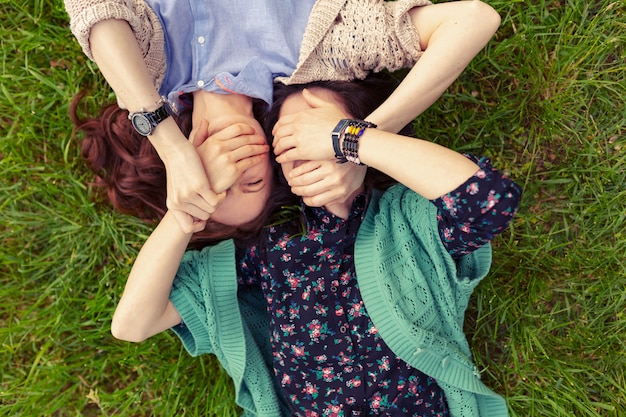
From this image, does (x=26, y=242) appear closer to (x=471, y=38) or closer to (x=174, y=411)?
(x=174, y=411)

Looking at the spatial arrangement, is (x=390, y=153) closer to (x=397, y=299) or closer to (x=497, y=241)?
(x=397, y=299)

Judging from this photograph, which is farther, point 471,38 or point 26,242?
point 26,242

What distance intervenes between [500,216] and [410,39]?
738 mm

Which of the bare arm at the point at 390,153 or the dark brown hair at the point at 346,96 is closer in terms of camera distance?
the bare arm at the point at 390,153

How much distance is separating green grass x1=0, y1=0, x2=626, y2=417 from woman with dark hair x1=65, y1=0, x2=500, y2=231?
64cm

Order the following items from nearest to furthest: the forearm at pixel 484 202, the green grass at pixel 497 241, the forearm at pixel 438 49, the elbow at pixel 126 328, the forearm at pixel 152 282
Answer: the forearm at pixel 484 202 < the forearm at pixel 438 49 < the forearm at pixel 152 282 < the elbow at pixel 126 328 < the green grass at pixel 497 241

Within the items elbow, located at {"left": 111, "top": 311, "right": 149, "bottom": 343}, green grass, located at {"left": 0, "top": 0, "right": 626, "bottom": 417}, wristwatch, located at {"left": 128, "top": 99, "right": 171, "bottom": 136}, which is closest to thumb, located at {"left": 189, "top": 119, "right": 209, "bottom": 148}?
wristwatch, located at {"left": 128, "top": 99, "right": 171, "bottom": 136}

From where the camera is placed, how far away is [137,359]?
2.83 m

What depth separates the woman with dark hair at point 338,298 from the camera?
2143mm

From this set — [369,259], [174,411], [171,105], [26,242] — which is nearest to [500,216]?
[369,259]

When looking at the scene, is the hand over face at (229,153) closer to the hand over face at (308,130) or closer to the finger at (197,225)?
the hand over face at (308,130)

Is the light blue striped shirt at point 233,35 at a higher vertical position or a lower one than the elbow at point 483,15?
higher

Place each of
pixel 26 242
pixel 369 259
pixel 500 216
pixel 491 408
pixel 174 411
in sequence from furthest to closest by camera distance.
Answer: pixel 26 242, pixel 174 411, pixel 491 408, pixel 369 259, pixel 500 216

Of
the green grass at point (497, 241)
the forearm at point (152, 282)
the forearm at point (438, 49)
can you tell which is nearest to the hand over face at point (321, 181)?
the forearm at point (438, 49)
